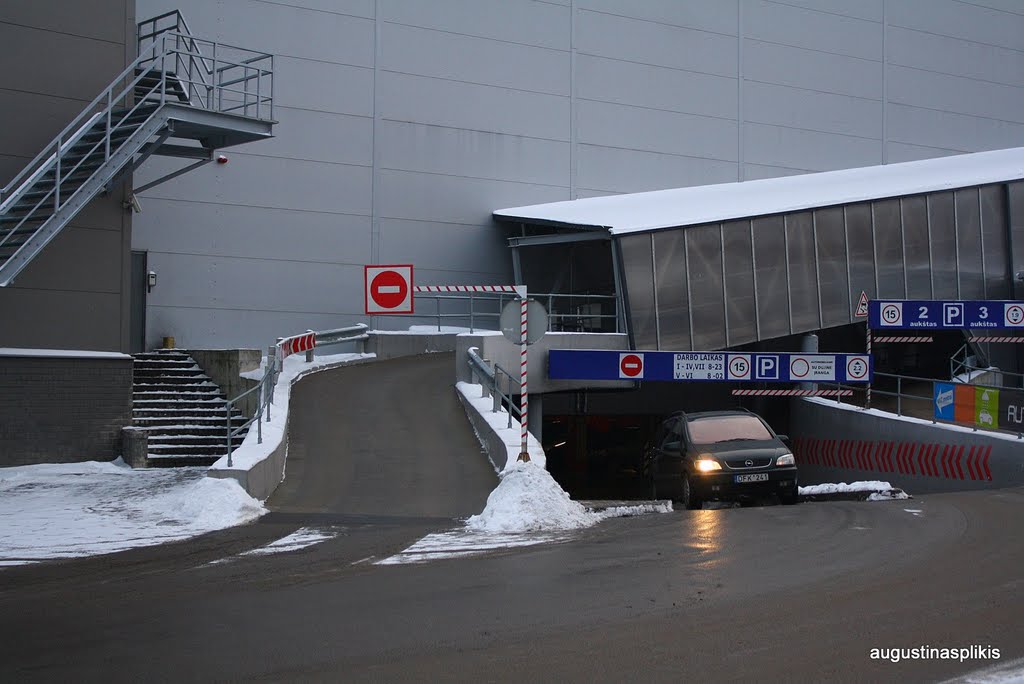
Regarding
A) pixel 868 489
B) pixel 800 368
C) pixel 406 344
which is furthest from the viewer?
pixel 406 344

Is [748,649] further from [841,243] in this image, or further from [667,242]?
[841,243]

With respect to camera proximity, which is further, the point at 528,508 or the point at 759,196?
the point at 759,196

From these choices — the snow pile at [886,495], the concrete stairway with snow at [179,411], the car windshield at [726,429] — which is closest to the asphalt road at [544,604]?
the car windshield at [726,429]

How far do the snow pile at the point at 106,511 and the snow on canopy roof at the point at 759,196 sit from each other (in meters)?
15.5

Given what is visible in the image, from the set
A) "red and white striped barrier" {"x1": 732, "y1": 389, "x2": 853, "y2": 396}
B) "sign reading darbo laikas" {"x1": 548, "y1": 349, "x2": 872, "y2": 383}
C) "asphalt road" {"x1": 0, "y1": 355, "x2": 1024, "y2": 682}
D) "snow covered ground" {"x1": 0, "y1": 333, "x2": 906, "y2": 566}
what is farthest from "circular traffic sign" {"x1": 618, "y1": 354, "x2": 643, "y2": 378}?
"asphalt road" {"x1": 0, "y1": 355, "x2": 1024, "y2": 682}

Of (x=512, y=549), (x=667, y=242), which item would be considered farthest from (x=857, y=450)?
(x=512, y=549)

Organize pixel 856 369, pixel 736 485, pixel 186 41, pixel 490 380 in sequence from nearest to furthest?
pixel 736 485 < pixel 490 380 < pixel 186 41 < pixel 856 369

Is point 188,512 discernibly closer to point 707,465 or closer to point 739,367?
point 707,465

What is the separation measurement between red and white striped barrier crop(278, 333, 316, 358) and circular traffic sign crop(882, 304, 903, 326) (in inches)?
548

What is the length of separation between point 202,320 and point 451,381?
29.0 feet

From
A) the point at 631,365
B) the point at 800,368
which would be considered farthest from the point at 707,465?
the point at 800,368

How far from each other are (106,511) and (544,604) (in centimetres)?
749

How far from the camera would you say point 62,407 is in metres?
18.2

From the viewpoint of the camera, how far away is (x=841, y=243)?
1209 inches
